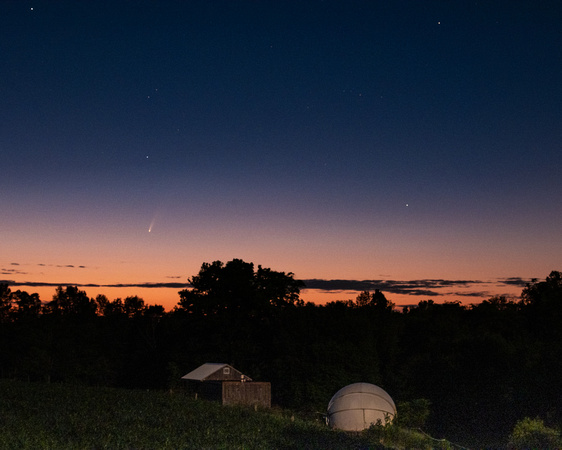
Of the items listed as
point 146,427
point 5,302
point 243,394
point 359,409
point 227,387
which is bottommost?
point 243,394

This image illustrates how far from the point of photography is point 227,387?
4462 cm

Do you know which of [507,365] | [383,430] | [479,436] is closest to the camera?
[383,430]

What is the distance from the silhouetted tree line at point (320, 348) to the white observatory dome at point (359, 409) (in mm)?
11193

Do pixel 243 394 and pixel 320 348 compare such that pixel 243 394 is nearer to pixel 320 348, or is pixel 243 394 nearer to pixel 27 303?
pixel 320 348

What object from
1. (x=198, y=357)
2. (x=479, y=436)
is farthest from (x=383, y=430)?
(x=198, y=357)

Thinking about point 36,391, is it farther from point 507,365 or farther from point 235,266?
point 507,365

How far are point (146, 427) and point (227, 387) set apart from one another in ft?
55.5

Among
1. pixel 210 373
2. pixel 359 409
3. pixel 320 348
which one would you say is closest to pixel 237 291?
pixel 320 348

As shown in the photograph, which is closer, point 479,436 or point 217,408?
point 217,408

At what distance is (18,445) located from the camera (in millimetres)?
21828

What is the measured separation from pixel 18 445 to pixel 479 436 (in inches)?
1393

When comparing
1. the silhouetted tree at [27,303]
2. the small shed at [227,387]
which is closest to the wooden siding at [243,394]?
the small shed at [227,387]

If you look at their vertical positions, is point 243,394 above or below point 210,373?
below

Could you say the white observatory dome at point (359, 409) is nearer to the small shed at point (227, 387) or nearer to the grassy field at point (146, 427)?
the grassy field at point (146, 427)
